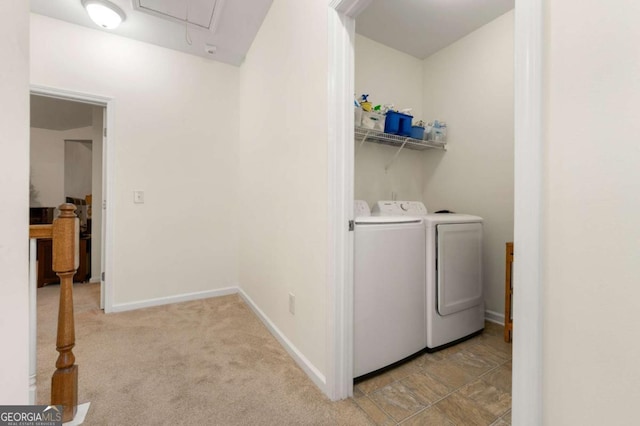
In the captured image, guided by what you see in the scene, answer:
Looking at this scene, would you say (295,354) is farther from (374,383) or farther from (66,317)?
(66,317)

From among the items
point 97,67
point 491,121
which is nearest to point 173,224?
point 97,67

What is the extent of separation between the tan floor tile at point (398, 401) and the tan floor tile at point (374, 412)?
3 cm

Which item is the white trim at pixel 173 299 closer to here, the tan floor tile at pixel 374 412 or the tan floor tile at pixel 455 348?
the tan floor tile at pixel 374 412

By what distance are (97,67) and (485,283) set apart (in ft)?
13.8

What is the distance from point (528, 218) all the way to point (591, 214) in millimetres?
110

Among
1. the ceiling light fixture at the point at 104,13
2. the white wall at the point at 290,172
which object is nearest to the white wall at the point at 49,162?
the ceiling light fixture at the point at 104,13

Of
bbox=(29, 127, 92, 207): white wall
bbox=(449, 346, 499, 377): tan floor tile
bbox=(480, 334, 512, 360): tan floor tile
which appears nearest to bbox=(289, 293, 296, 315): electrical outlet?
bbox=(449, 346, 499, 377): tan floor tile

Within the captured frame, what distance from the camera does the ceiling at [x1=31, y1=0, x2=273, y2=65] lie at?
85.5 inches

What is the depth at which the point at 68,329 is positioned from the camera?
1.25m

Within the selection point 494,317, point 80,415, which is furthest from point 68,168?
point 494,317

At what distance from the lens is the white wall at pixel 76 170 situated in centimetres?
489

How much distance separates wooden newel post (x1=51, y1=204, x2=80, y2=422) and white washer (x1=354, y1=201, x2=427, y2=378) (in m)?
1.35

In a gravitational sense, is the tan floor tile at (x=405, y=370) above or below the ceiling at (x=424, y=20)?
below

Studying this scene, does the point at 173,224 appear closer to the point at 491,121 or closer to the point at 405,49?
the point at 405,49
